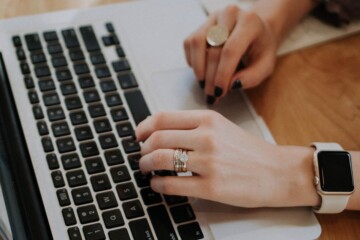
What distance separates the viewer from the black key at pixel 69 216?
66cm

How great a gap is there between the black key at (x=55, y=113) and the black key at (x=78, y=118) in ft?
0.04

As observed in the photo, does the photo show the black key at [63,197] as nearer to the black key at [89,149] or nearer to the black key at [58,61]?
the black key at [89,149]

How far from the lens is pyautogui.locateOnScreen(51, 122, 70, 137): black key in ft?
2.45

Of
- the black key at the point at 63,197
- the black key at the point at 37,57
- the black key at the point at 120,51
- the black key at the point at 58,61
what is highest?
the black key at the point at 37,57

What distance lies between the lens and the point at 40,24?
894 mm

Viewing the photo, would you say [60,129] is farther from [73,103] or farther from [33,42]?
[33,42]

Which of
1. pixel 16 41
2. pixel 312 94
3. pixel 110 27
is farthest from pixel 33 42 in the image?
pixel 312 94

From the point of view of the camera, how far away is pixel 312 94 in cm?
87

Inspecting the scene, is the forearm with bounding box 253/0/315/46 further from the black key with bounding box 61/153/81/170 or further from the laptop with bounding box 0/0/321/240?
the black key with bounding box 61/153/81/170

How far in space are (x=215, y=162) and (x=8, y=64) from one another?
35 centimetres

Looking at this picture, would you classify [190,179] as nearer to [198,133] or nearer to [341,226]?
[198,133]

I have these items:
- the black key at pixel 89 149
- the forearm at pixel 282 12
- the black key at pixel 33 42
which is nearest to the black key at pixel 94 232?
the black key at pixel 89 149

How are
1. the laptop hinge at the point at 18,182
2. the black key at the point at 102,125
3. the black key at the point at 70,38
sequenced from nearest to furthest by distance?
the laptop hinge at the point at 18,182, the black key at the point at 102,125, the black key at the point at 70,38

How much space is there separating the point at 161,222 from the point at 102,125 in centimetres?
17
